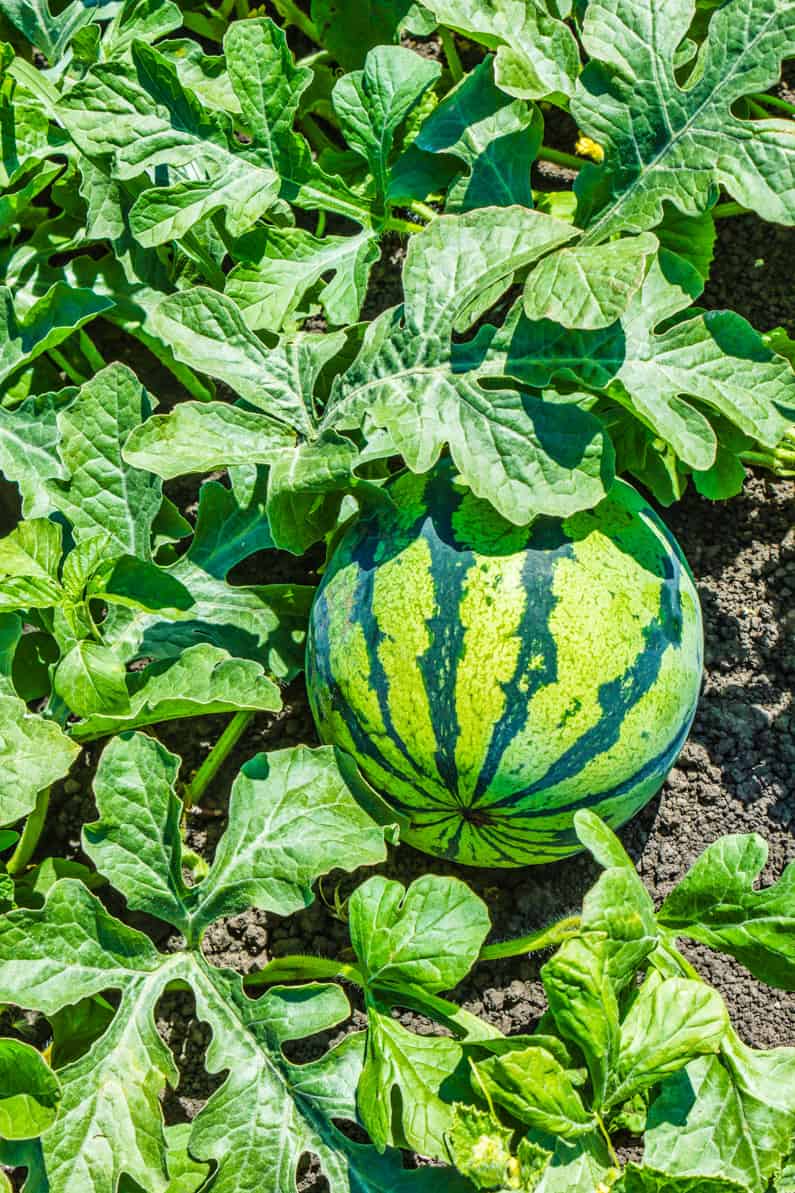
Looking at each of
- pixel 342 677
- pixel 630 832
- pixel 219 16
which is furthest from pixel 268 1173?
pixel 219 16

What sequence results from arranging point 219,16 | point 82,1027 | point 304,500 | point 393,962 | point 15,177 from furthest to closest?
1. point 219,16
2. point 15,177
3. point 82,1027
4. point 304,500
5. point 393,962

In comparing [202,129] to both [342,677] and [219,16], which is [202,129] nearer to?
[219,16]

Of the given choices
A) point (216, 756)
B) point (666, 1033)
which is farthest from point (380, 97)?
point (666, 1033)

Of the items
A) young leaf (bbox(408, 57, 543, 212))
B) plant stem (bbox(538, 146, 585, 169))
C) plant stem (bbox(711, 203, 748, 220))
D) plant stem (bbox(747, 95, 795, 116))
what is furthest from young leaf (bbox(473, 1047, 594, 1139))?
plant stem (bbox(747, 95, 795, 116))

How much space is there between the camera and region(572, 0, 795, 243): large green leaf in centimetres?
199

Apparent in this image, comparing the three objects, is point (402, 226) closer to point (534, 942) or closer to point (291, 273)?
point (291, 273)

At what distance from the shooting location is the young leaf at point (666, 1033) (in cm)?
188

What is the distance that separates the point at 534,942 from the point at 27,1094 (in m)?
0.89

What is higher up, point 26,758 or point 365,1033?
point 26,758

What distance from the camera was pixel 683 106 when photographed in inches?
80.4

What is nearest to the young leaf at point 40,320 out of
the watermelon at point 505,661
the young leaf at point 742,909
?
the watermelon at point 505,661

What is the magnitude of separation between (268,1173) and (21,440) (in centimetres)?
141

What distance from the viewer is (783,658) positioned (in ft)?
8.62

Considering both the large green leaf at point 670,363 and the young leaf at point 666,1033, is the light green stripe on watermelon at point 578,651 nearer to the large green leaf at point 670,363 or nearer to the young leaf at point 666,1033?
the large green leaf at point 670,363
